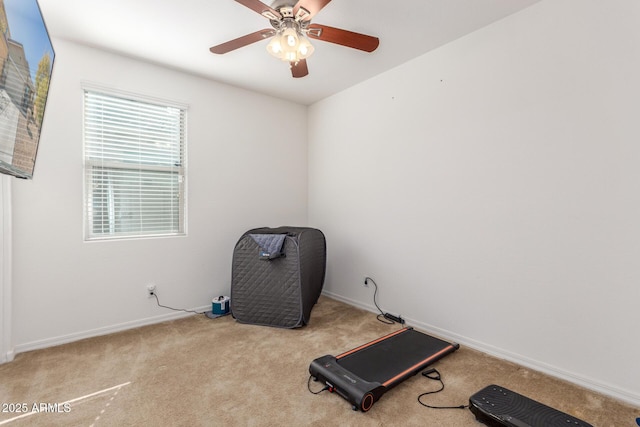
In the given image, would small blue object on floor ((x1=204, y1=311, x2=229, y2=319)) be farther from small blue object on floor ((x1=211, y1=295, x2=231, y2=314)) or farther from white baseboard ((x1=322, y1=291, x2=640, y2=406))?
white baseboard ((x1=322, y1=291, x2=640, y2=406))

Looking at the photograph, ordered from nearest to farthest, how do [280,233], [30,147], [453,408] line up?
1. [30,147]
2. [453,408]
3. [280,233]

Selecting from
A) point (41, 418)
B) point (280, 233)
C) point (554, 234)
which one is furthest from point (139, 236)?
point (554, 234)

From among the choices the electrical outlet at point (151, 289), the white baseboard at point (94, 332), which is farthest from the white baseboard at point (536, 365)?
the electrical outlet at point (151, 289)

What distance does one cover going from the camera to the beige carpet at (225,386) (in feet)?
5.54

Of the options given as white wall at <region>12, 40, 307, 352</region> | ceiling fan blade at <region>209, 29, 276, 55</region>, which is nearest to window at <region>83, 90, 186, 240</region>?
white wall at <region>12, 40, 307, 352</region>

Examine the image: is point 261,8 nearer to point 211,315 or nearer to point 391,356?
point 391,356

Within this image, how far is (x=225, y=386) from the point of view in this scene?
1.98m

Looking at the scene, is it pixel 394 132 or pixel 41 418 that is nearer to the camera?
pixel 41 418

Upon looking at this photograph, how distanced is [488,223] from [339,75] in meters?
2.05

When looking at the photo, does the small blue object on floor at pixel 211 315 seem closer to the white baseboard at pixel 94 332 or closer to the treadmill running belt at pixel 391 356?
the white baseboard at pixel 94 332

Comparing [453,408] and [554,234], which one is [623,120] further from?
[453,408]

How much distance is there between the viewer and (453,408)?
1.78 meters

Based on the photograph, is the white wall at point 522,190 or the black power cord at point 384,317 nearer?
the white wall at point 522,190

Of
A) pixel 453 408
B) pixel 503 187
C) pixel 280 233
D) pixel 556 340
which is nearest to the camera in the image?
pixel 453 408
